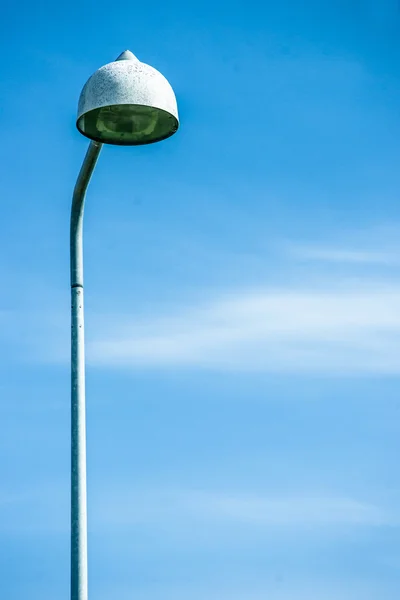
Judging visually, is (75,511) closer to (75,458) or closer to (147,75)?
(75,458)

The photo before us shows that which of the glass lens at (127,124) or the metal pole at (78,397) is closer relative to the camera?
the metal pole at (78,397)

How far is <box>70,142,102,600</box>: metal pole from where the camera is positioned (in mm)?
7789

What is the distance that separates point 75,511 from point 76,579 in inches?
18.5

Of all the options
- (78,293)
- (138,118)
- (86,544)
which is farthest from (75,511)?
(138,118)

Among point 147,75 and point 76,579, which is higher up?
point 147,75

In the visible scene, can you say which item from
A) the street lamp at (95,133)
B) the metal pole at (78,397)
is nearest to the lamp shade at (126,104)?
the street lamp at (95,133)

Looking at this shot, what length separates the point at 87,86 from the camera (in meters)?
7.95

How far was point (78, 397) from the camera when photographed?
8.09 meters

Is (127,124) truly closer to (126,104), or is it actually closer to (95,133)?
(95,133)

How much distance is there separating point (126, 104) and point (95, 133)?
0.46m

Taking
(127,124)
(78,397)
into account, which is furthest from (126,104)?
(78,397)

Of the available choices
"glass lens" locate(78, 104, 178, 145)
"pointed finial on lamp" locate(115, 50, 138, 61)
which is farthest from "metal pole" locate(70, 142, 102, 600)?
"pointed finial on lamp" locate(115, 50, 138, 61)

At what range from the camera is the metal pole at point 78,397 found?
779cm

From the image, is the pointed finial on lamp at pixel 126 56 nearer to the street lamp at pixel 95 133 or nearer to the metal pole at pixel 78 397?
the street lamp at pixel 95 133
